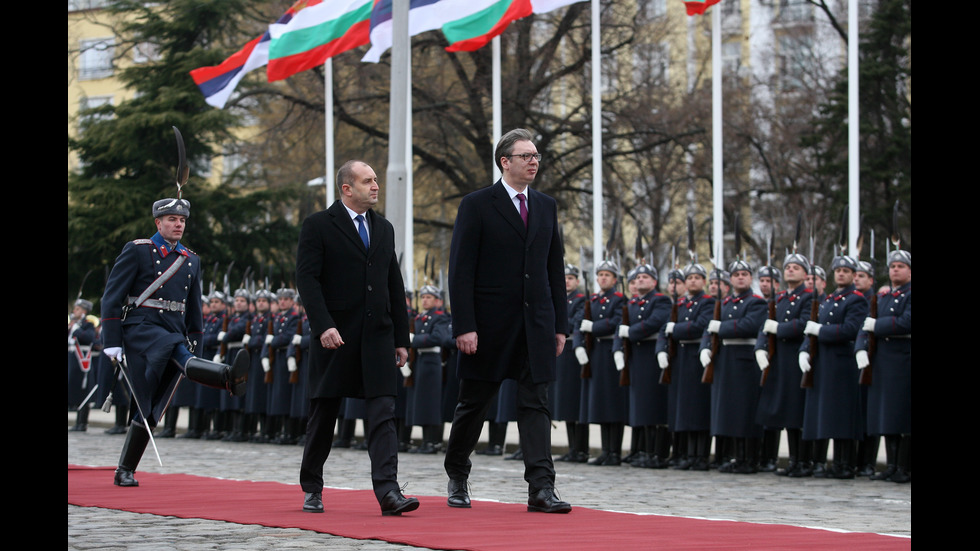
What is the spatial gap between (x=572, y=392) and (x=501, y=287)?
6.29 m

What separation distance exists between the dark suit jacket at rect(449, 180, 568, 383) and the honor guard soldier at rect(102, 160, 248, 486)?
2.17m

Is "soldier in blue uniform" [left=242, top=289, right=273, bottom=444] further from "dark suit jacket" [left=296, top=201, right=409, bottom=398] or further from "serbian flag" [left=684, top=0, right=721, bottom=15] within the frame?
"dark suit jacket" [left=296, top=201, right=409, bottom=398]

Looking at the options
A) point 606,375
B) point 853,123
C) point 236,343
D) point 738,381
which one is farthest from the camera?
point 236,343

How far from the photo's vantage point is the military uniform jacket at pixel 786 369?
468 inches

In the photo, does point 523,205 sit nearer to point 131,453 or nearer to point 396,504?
point 396,504

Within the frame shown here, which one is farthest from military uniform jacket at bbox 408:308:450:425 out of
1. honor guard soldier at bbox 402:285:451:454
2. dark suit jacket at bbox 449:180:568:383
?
dark suit jacket at bbox 449:180:568:383

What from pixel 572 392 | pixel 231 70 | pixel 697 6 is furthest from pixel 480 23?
pixel 572 392

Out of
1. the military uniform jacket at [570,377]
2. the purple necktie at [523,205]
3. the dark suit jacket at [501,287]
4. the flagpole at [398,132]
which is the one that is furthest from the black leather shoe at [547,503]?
the flagpole at [398,132]

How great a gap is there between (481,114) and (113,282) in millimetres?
19647

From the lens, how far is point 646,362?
13.0 m

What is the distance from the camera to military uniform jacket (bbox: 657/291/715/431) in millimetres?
12531

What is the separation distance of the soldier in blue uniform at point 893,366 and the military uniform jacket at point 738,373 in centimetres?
112
